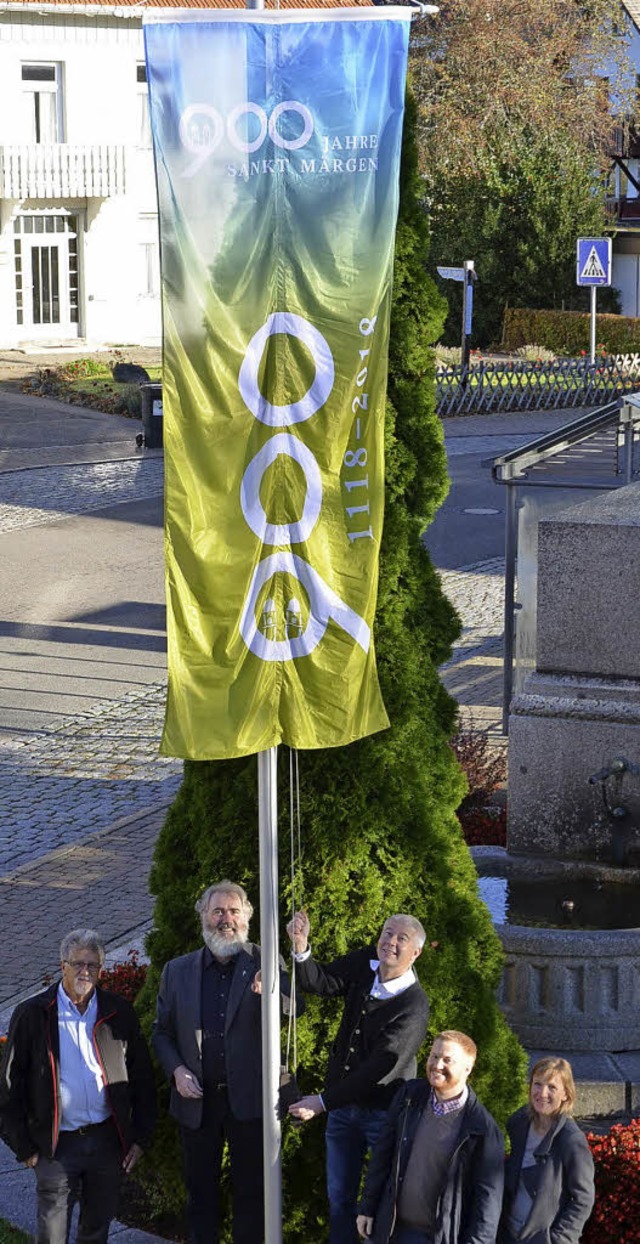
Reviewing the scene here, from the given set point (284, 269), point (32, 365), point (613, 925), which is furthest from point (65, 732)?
point (32, 365)

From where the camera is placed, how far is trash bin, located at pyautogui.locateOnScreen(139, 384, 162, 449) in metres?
27.7

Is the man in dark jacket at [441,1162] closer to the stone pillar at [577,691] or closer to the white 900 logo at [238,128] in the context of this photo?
the white 900 logo at [238,128]

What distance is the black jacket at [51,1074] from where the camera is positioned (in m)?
6.41

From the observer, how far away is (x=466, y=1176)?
5.74m

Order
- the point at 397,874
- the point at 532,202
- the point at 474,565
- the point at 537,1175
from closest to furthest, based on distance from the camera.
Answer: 1. the point at 537,1175
2. the point at 397,874
3. the point at 474,565
4. the point at 532,202

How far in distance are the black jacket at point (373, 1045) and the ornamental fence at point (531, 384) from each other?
29006 mm

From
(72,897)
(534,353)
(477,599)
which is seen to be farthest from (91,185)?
(72,897)

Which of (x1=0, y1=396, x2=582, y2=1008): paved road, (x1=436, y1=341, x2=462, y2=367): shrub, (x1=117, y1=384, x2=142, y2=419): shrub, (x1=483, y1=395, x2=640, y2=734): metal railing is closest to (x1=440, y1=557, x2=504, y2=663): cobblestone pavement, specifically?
(x1=0, y1=396, x2=582, y2=1008): paved road

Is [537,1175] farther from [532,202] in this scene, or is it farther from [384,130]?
[532,202]

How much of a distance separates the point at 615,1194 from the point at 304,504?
114 inches

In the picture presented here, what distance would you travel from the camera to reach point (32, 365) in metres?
40.5

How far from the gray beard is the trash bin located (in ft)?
70.5

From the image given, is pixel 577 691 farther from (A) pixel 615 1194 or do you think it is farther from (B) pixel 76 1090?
(B) pixel 76 1090

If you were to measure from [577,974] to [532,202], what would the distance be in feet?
129
